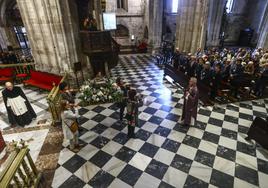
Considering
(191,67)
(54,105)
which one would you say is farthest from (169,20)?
(54,105)

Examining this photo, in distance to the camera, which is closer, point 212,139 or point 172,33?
point 212,139

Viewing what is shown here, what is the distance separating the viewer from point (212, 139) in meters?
5.10

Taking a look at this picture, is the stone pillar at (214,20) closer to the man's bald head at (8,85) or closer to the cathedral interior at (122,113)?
the cathedral interior at (122,113)

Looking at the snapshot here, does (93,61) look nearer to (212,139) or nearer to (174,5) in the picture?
(212,139)

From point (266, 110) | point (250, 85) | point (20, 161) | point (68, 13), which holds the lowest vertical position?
point (266, 110)

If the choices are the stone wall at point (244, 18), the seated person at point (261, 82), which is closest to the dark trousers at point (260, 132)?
the seated person at point (261, 82)

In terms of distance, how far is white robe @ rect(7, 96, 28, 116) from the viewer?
5555mm

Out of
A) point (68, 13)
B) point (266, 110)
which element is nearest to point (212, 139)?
point (266, 110)

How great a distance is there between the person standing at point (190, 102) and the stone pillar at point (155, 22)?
1277cm

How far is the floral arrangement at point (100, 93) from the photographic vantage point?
723 cm

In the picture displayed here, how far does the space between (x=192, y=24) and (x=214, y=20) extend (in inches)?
271

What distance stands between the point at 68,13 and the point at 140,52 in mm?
10738

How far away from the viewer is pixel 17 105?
5684 mm

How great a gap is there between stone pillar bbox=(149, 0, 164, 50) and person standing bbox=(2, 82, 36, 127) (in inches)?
539
